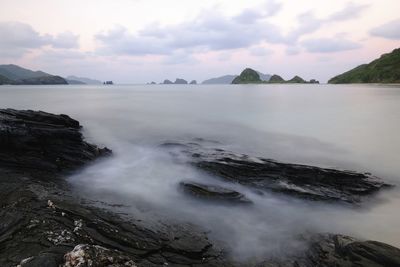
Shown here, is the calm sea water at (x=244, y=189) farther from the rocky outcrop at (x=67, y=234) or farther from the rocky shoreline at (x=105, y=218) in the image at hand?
the rocky outcrop at (x=67, y=234)

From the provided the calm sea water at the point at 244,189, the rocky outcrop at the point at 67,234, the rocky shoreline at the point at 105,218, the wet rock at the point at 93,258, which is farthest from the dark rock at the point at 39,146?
the wet rock at the point at 93,258

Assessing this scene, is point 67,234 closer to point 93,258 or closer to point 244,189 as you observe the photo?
point 93,258

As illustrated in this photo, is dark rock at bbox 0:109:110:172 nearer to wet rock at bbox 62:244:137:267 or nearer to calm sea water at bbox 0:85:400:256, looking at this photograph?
calm sea water at bbox 0:85:400:256

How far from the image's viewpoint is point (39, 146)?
52.1 feet

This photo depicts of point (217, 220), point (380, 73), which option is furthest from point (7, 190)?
point (380, 73)

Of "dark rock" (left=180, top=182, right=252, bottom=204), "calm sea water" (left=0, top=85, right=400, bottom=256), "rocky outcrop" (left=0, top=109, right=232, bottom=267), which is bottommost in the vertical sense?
"calm sea water" (left=0, top=85, right=400, bottom=256)

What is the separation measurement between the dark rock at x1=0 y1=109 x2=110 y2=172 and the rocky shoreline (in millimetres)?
44

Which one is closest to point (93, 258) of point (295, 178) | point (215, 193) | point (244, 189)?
point (215, 193)

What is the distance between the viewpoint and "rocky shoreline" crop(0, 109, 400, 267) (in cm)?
735

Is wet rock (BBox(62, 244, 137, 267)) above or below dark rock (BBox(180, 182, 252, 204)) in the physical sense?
above

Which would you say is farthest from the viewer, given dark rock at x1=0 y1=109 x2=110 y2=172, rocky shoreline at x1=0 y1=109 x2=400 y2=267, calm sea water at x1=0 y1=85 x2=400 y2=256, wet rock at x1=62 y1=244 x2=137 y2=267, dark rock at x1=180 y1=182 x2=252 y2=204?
dark rock at x1=0 y1=109 x2=110 y2=172

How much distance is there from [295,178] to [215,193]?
4.45 meters

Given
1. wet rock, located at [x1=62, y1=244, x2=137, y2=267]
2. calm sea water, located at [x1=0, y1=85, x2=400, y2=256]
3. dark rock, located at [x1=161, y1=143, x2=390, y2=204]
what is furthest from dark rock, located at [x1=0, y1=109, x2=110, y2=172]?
wet rock, located at [x1=62, y1=244, x2=137, y2=267]

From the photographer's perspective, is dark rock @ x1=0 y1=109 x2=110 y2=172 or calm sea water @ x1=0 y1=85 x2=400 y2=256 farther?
dark rock @ x1=0 y1=109 x2=110 y2=172
